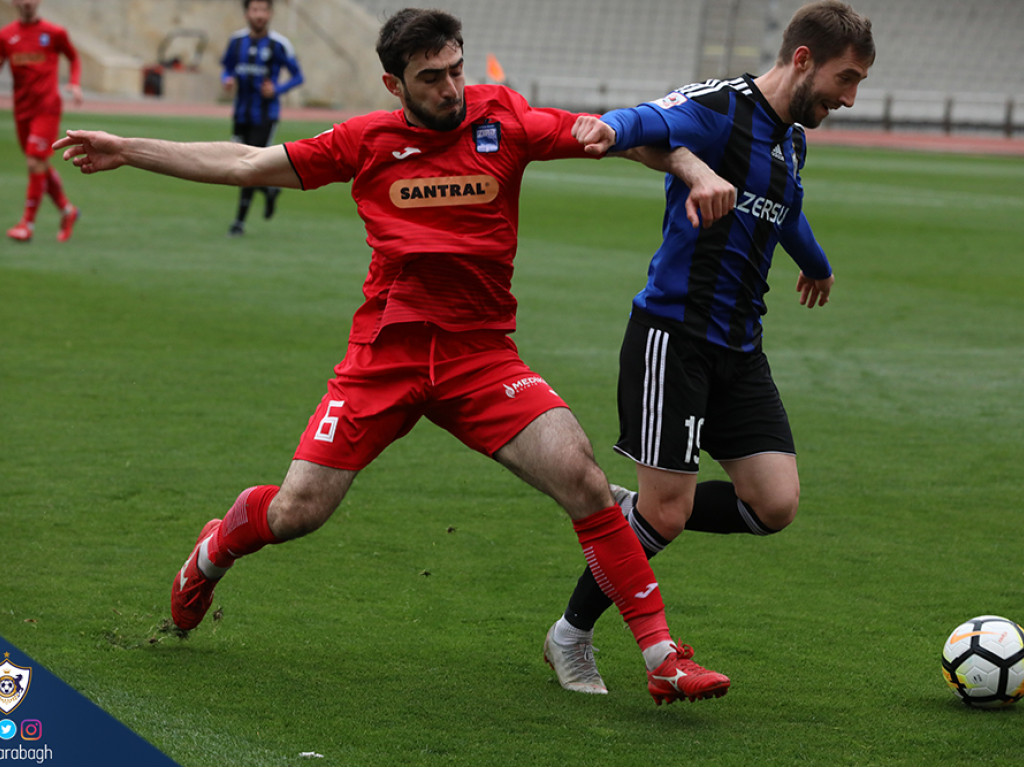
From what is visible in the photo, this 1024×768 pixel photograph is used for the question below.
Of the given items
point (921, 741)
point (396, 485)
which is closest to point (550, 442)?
point (921, 741)

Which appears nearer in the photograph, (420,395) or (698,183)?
(698,183)

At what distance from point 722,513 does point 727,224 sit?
96 centimetres

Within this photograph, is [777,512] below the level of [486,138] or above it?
below

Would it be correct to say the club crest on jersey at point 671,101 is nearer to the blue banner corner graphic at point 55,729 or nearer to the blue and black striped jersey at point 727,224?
the blue and black striped jersey at point 727,224

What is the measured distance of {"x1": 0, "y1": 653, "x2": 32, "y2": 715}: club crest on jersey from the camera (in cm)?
409

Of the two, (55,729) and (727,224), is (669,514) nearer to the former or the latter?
(727,224)

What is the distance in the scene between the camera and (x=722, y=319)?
465 cm

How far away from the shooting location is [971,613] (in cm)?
525

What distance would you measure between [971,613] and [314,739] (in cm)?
252

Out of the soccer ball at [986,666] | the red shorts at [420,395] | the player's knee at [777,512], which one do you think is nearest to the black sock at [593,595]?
the player's knee at [777,512]

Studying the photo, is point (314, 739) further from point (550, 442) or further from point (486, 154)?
point (486, 154)

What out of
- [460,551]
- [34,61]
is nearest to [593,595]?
[460,551]

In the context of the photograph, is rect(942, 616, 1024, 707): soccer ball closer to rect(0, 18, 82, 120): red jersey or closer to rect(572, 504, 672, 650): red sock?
rect(572, 504, 672, 650): red sock

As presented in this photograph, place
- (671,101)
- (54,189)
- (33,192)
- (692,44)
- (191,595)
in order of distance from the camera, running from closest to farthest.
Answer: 1. (671,101)
2. (191,595)
3. (33,192)
4. (54,189)
5. (692,44)
